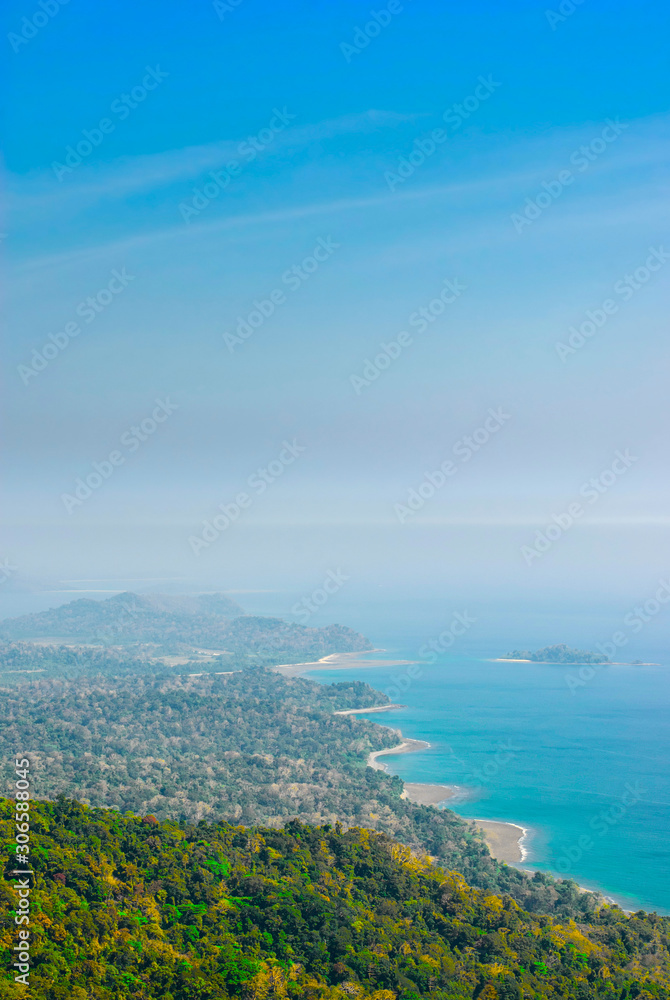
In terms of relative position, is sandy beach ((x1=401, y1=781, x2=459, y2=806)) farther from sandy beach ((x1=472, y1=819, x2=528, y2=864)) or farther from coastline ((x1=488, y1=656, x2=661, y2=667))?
coastline ((x1=488, y1=656, x2=661, y2=667))

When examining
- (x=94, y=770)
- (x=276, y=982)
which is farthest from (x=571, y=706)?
(x=276, y=982)

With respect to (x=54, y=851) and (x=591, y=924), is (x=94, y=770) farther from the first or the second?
(x=591, y=924)

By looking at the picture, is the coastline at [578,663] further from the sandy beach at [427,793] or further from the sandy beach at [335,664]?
the sandy beach at [427,793]

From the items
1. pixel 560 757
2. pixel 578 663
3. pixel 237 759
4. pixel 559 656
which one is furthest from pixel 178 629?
pixel 560 757

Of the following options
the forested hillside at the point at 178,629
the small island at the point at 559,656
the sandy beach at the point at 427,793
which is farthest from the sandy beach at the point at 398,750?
the small island at the point at 559,656

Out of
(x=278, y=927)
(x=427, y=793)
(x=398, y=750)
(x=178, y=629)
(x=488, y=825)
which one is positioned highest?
(x=178, y=629)

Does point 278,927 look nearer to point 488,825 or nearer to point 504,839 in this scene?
point 504,839
